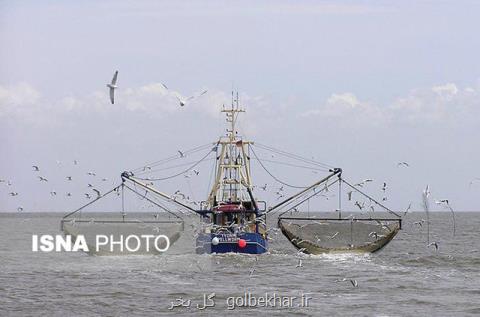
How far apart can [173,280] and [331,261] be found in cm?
1541

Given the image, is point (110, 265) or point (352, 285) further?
point (110, 265)

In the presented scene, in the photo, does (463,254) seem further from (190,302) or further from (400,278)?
(190,302)

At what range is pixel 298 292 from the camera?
45.5 metres

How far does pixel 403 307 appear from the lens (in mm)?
40812

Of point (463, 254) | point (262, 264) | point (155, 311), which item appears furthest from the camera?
point (463, 254)

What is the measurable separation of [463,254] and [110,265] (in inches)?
1188

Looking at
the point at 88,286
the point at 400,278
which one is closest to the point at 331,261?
the point at 400,278

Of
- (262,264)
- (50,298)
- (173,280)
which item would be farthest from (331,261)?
(50,298)

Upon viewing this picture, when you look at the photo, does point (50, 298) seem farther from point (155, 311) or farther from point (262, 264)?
point (262, 264)

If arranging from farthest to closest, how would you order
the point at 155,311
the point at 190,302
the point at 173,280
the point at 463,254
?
the point at 463,254
the point at 173,280
the point at 190,302
the point at 155,311

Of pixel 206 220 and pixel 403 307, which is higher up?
pixel 206 220

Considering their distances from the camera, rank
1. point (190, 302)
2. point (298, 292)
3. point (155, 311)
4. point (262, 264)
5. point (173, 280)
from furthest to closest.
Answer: point (262, 264) < point (173, 280) < point (298, 292) < point (190, 302) < point (155, 311)

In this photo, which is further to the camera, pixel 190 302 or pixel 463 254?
pixel 463 254

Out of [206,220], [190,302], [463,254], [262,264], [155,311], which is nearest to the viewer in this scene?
[155,311]
